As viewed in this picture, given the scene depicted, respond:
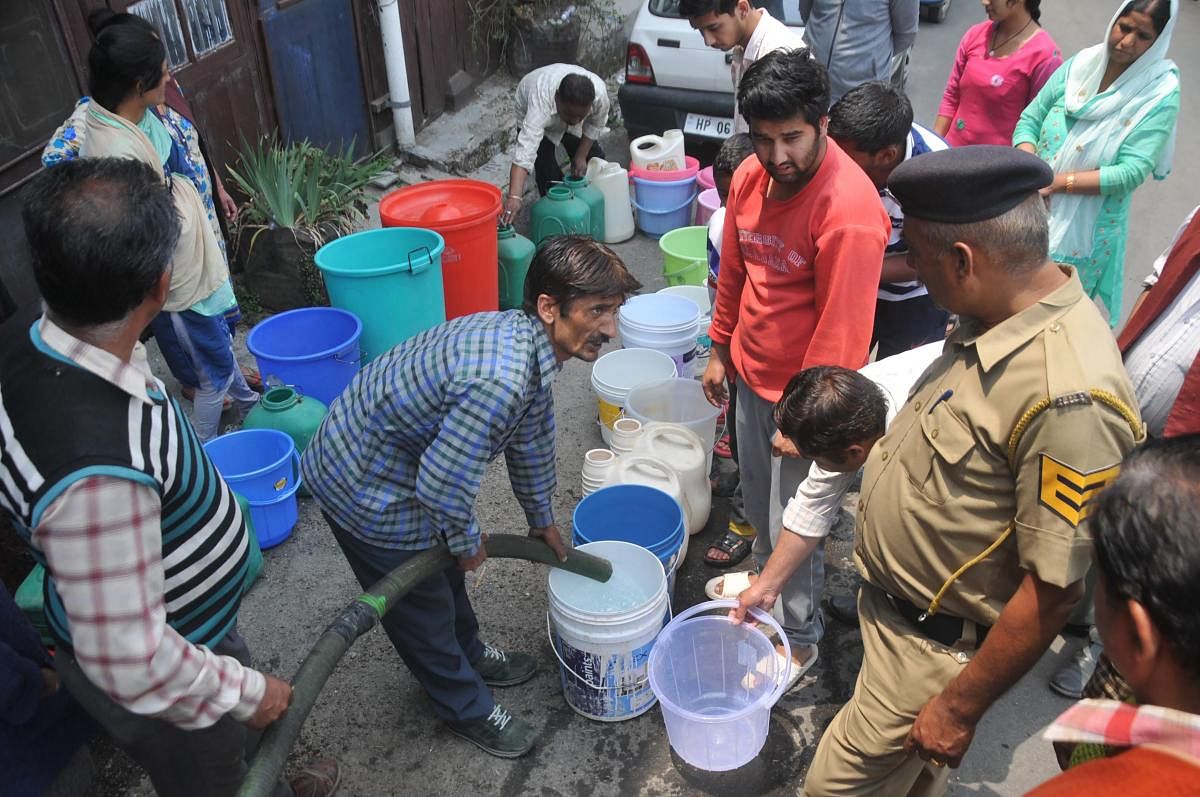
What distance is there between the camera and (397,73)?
6477 millimetres

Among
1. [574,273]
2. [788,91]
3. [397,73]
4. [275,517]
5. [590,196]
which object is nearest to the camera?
[574,273]

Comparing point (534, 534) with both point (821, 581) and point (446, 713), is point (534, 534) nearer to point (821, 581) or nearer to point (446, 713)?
point (446, 713)

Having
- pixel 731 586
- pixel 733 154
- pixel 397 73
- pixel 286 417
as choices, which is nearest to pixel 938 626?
pixel 731 586

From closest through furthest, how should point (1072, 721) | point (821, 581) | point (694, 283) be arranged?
point (1072, 721), point (821, 581), point (694, 283)

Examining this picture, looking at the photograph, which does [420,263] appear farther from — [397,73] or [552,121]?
[397,73]

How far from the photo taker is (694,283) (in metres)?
5.05

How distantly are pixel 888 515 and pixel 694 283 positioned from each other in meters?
3.30

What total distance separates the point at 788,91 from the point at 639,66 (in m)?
4.62

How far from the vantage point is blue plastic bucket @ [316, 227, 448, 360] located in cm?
410

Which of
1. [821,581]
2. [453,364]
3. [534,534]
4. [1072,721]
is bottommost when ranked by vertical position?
[821,581]

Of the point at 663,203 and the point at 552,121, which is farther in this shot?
the point at 663,203

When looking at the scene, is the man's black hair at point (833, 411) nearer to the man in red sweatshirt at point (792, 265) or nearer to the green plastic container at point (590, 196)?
the man in red sweatshirt at point (792, 265)

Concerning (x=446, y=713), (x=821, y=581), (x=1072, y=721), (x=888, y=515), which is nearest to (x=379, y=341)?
(x=446, y=713)

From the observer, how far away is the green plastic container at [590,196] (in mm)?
5773
